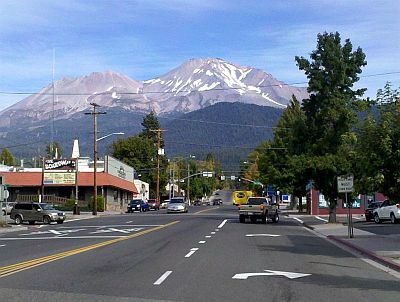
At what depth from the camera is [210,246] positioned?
24.4 m

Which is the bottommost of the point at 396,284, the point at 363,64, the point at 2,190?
the point at 396,284

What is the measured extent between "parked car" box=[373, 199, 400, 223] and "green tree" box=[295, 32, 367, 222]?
302 centimetres

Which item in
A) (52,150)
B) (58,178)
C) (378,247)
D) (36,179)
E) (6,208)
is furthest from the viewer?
(52,150)

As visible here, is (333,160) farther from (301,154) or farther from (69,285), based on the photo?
(69,285)

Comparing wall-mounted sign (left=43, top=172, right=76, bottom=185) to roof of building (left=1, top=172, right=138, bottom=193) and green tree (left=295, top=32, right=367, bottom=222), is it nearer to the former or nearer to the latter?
roof of building (left=1, top=172, right=138, bottom=193)

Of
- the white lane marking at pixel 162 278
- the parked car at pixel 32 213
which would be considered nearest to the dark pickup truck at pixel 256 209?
the parked car at pixel 32 213

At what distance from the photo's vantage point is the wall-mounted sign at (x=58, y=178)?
8400 cm

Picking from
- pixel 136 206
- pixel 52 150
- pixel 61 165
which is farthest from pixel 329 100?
pixel 52 150

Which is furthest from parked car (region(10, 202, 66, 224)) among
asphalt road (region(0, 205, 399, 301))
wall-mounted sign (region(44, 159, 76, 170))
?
wall-mounted sign (region(44, 159, 76, 170))

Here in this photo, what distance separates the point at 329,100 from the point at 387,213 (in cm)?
839

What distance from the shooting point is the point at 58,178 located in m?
84.6

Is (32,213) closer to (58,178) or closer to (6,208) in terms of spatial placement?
(6,208)

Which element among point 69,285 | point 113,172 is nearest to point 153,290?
point 69,285

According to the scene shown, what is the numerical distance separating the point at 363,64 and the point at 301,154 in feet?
24.5
